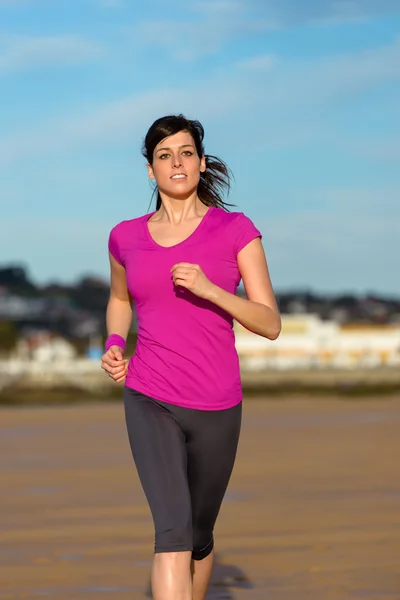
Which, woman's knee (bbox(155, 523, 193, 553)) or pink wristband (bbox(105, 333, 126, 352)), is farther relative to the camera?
pink wristband (bbox(105, 333, 126, 352))

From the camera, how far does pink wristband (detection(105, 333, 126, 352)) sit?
17.0 ft

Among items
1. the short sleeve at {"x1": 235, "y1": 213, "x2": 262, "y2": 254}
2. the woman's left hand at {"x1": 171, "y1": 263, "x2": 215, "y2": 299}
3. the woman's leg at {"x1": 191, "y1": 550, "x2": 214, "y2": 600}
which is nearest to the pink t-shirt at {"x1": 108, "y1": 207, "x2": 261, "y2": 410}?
the short sleeve at {"x1": 235, "y1": 213, "x2": 262, "y2": 254}

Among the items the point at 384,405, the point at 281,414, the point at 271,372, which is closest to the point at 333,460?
the point at 281,414

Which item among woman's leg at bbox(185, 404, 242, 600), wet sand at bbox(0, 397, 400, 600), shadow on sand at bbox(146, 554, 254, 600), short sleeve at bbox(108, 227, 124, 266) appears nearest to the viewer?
woman's leg at bbox(185, 404, 242, 600)

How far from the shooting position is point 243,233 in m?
4.89

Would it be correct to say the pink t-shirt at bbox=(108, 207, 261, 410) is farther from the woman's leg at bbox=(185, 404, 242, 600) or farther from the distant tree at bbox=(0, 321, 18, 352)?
the distant tree at bbox=(0, 321, 18, 352)

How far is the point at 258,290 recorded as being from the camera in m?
4.92

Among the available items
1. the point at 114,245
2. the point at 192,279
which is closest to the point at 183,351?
the point at 192,279

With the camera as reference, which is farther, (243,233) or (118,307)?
(118,307)

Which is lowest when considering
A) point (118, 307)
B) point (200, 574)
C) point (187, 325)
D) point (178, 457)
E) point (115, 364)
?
point (200, 574)

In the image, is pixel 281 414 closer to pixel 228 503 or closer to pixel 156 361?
pixel 228 503

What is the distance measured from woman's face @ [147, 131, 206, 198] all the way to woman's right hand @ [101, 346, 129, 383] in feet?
2.03

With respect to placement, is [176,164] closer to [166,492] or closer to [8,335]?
[166,492]

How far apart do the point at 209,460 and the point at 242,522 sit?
4541 mm
